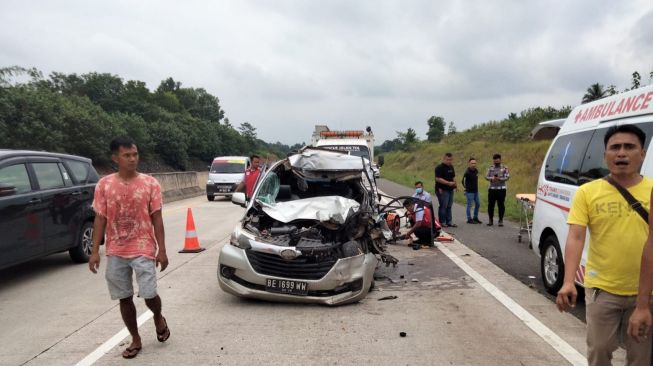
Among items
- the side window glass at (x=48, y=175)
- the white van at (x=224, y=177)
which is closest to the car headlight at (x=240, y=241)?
the side window glass at (x=48, y=175)

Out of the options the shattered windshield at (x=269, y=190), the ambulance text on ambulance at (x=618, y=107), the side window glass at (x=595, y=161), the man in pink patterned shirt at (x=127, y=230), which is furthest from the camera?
the shattered windshield at (x=269, y=190)

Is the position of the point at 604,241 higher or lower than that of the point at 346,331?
higher

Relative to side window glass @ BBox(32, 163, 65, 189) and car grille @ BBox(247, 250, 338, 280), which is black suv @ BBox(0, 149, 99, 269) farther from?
car grille @ BBox(247, 250, 338, 280)

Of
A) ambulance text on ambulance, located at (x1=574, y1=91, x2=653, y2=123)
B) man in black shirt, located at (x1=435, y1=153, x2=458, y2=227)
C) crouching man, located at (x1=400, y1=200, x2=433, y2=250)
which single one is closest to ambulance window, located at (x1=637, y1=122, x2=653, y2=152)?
ambulance text on ambulance, located at (x1=574, y1=91, x2=653, y2=123)

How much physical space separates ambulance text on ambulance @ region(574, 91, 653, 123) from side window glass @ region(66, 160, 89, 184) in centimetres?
752

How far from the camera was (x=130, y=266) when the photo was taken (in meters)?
4.06

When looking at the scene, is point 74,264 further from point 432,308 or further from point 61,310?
point 432,308

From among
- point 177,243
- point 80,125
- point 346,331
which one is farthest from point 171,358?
point 80,125

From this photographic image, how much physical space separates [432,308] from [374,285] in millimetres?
1113

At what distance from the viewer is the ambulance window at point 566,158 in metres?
5.42

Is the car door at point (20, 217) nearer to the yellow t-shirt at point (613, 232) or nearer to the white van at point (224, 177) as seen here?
the yellow t-shirt at point (613, 232)

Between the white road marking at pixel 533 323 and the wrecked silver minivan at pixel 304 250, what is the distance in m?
1.35

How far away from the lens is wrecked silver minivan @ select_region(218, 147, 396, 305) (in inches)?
207

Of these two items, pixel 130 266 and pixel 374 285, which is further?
pixel 374 285
